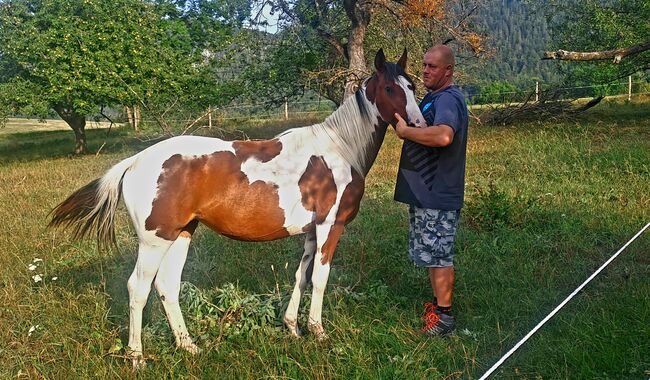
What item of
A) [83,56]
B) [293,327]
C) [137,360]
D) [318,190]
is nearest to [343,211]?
[318,190]

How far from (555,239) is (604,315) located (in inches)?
75.0

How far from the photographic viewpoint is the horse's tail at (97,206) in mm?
3291

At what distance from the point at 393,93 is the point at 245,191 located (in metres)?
1.17

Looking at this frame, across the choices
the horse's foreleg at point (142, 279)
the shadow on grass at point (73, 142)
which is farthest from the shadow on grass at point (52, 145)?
the horse's foreleg at point (142, 279)

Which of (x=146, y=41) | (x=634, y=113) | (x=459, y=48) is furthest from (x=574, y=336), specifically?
(x=146, y=41)

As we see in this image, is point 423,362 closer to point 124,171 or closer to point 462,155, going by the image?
point 462,155

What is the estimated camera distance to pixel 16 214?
714 centimetres

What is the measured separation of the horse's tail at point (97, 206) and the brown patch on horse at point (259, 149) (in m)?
0.72

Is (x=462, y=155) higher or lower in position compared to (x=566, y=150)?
higher

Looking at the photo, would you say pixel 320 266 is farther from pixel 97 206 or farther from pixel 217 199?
pixel 97 206

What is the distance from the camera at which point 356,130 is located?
11.1ft

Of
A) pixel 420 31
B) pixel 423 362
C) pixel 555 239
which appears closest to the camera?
pixel 423 362

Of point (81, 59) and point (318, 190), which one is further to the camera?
point (81, 59)

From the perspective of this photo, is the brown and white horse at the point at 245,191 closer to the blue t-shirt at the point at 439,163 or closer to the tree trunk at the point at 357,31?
the blue t-shirt at the point at 439,163
